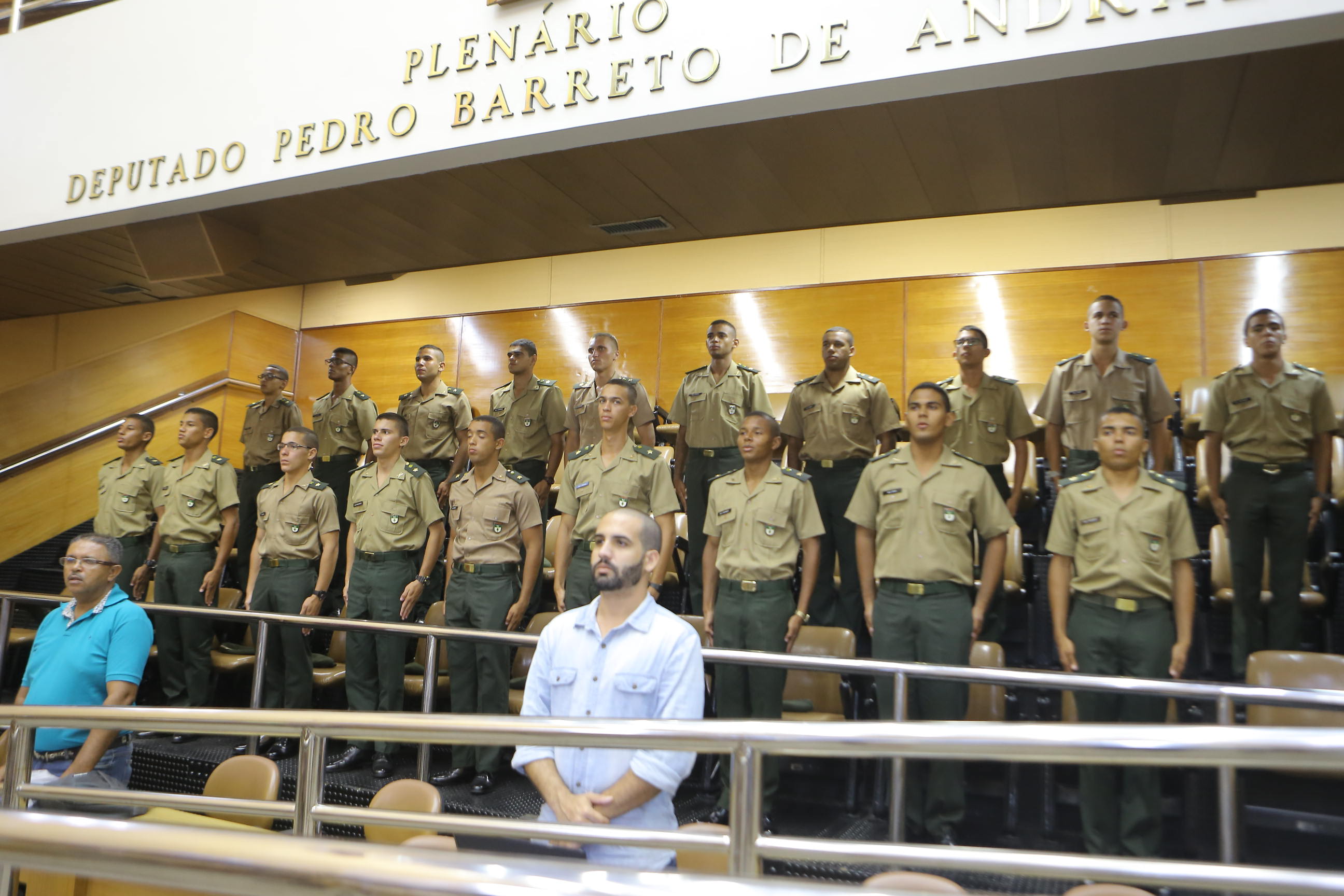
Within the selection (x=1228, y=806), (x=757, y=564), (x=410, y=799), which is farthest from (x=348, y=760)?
(x=1228, y=806)

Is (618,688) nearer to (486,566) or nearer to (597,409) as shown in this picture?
(486,566)

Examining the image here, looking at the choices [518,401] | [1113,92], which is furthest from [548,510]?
[1113,92]

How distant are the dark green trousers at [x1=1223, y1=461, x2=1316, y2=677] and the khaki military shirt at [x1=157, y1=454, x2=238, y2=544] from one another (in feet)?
15.2

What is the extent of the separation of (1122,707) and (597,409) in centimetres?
295

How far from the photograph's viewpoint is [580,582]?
390 centimetres

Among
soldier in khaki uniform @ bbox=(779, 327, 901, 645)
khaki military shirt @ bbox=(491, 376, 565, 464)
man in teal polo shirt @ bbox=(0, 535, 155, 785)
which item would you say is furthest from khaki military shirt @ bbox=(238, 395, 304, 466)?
soldier in khaki uniform @ bbox=(779, 327, 901, 645)

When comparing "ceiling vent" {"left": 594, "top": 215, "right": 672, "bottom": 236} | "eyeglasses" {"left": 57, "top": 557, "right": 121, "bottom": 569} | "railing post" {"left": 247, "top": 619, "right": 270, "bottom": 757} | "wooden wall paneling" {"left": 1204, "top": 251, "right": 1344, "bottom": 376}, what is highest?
"ceiling vent" {"left": 594, "top": 215, "right": 672, "bottom": 236}

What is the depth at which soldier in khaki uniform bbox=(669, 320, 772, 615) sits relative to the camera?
455cm

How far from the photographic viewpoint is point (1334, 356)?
539cm

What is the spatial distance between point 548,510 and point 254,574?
1607mm

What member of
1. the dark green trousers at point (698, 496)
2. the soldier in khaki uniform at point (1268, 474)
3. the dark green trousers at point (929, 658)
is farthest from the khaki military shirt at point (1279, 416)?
the dark green trousers at point (698, 496)

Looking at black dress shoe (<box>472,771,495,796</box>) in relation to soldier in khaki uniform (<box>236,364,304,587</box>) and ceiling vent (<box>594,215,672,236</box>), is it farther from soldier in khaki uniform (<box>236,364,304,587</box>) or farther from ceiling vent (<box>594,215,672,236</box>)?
ceiling vent (<box>594,215,672,236</box>)

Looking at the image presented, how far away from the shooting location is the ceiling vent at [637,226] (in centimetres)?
529

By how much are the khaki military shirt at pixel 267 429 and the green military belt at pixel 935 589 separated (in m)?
4.02
